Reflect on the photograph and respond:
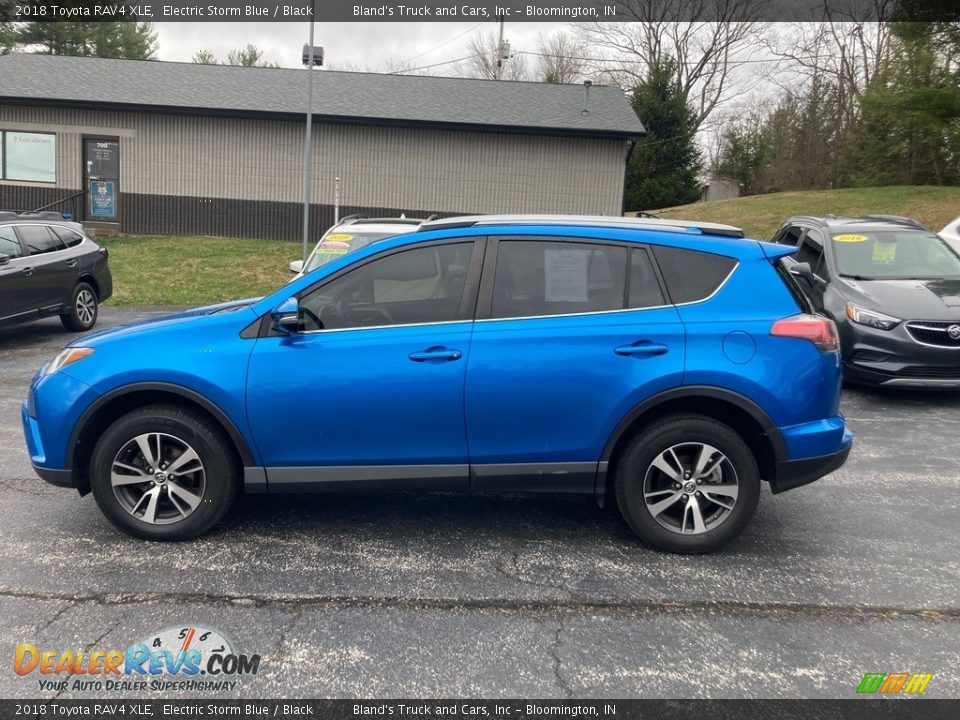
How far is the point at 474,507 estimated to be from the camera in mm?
5262

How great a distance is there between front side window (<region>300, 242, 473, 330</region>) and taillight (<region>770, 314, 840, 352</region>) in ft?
5.49

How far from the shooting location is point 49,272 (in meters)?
11.2

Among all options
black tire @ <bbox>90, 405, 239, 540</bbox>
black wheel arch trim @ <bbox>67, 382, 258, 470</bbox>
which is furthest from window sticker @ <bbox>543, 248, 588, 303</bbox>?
black tire @ <bbox>90, 405, 239, 540</bbox>

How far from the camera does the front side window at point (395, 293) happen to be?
14.8 ft

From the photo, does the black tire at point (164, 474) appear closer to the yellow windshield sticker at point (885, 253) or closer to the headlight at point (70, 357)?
the headlight at point (70, 357)

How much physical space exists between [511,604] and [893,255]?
24.9 ft

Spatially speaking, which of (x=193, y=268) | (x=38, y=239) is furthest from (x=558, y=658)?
(x=193, y=268)

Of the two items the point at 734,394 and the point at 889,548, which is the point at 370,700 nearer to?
the point at 734,394

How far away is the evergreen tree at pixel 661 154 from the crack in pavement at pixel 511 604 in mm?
33604

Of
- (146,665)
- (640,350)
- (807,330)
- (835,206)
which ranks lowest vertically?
(146,665)

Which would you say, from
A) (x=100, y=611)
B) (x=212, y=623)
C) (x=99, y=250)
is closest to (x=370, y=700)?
(x=212, y=623)

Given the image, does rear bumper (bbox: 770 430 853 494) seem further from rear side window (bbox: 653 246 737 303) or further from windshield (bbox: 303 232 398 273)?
windshield (bbox: 303 232 398 273)

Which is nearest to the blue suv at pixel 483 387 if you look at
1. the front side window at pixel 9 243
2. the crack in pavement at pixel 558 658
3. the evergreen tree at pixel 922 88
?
the crack in pavement at pixel 558 658

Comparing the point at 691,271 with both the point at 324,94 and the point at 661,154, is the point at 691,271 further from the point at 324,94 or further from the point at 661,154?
the point at 661,154
